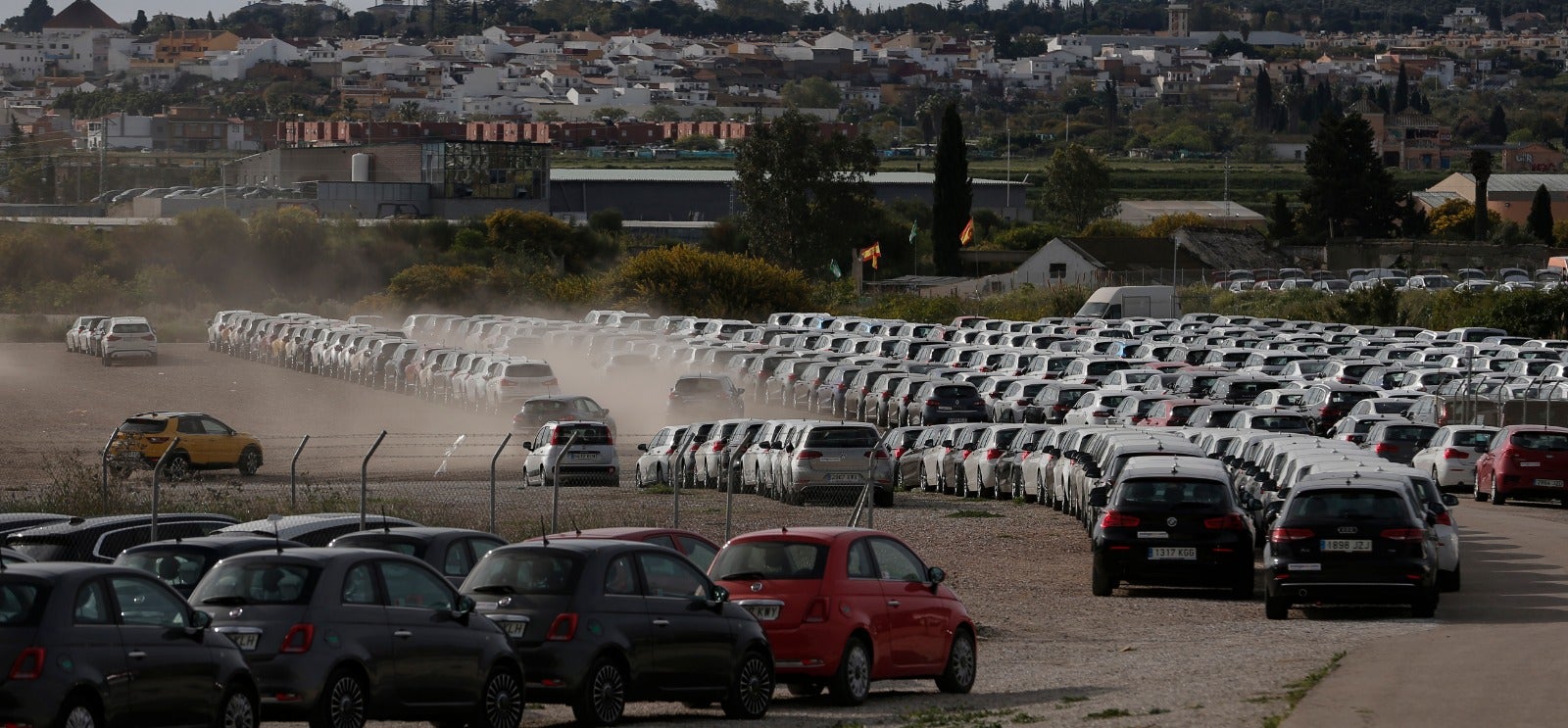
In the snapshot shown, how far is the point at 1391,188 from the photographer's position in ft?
401

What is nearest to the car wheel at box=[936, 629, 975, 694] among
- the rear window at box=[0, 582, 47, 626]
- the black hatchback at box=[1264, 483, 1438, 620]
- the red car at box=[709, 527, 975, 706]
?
the red car at box=[709, 527, 975, 706]

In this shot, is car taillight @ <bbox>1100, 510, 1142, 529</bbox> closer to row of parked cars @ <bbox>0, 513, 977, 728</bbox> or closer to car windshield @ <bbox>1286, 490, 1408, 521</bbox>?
car windshield @ <bbox>1286, 490, 1408, 521</bbox>

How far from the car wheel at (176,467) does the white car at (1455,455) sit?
18.9 m

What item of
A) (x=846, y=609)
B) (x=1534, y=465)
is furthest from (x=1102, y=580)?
(x=1534, y=465)

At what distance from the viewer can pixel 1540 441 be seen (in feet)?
112

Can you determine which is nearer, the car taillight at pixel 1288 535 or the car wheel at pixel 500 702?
the car wheel at pixel 500 702

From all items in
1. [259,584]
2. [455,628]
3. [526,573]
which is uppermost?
[259,584]

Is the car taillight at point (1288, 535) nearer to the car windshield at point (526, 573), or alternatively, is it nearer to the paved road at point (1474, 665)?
the paved road at point (1474, 665)

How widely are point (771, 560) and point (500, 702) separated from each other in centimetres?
272

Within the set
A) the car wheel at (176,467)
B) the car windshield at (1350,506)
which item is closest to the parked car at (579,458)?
the car wheel at (176,467)

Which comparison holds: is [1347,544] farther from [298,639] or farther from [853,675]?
[298,639]

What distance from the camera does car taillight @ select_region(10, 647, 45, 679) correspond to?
11969 mm

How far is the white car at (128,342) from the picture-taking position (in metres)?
67.4

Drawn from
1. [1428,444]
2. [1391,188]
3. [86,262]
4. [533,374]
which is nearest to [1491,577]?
[1428,444]
